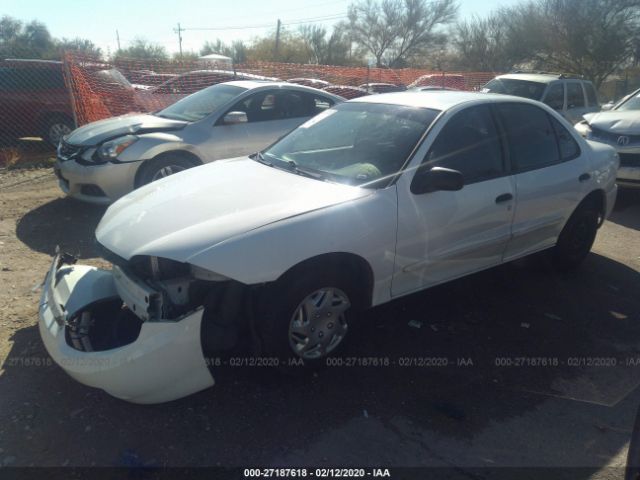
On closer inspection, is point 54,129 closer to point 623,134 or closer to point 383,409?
point 383,409

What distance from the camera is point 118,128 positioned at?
6203mm

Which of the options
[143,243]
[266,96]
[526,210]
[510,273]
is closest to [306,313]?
[143,243]

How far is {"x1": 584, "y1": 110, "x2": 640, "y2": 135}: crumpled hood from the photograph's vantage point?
7.46m

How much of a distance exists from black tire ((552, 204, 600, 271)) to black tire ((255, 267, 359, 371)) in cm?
256

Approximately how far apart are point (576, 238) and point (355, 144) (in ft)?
8.16

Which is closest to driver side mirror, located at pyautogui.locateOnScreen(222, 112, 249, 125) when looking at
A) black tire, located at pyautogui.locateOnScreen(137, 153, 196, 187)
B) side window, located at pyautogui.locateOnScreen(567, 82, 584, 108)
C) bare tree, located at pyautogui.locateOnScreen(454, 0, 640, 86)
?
black tire, located at pyautogui.locateOnScreen(137, 153, 196, 187)

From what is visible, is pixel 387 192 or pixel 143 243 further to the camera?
pixel 387 192

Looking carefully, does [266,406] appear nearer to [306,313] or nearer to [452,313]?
[306,313]

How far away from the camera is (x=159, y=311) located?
2666 mm

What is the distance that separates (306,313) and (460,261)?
136 cm

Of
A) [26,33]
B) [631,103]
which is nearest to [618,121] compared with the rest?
[631,103]

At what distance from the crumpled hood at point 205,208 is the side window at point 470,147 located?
755 millimetres

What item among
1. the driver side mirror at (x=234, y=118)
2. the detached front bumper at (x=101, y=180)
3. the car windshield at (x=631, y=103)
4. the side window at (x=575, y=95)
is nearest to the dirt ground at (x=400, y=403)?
the detached front bumper at (x=101, y=180)

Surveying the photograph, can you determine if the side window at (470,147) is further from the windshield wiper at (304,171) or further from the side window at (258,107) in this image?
the side window at (258,107)
